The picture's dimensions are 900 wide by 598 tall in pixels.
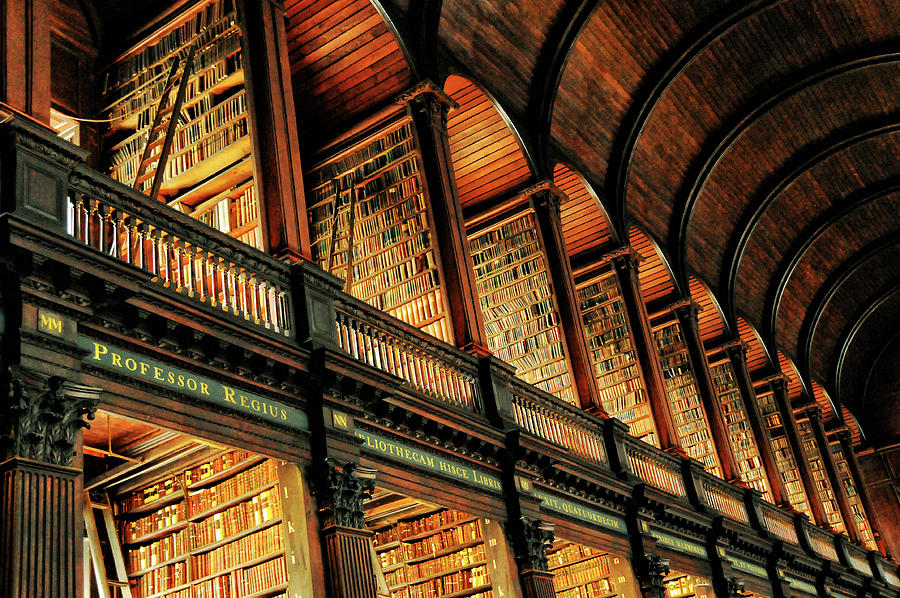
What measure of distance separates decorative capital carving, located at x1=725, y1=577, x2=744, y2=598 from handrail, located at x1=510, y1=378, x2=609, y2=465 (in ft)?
9.97

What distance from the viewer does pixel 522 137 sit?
441 inches

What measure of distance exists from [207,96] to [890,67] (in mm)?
11754

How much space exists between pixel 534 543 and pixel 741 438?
351 inches

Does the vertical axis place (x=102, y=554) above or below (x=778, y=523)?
below

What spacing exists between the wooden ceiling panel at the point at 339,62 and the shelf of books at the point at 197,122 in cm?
156

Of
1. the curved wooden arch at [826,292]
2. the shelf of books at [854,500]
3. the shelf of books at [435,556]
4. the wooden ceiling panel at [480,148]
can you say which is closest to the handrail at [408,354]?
the shelf of books at [435,556]

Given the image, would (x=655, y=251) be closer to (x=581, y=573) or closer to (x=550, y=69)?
(x=550, y=69)

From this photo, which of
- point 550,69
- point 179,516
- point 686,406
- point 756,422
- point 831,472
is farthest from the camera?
point 831,472

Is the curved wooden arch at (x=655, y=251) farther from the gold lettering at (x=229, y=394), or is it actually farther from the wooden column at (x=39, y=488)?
the wooden column at (x=39, y=488)

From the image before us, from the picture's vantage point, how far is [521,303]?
11305 mm

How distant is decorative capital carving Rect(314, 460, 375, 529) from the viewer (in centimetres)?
591

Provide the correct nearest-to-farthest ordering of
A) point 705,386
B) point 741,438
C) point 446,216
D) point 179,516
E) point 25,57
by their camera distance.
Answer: point 25,57, point 179,516, point 446,216, point 705,386, point 741,438

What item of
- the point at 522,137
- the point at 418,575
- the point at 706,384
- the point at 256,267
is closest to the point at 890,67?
the point at 706,384

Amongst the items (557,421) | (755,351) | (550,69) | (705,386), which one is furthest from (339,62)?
(755,351)
